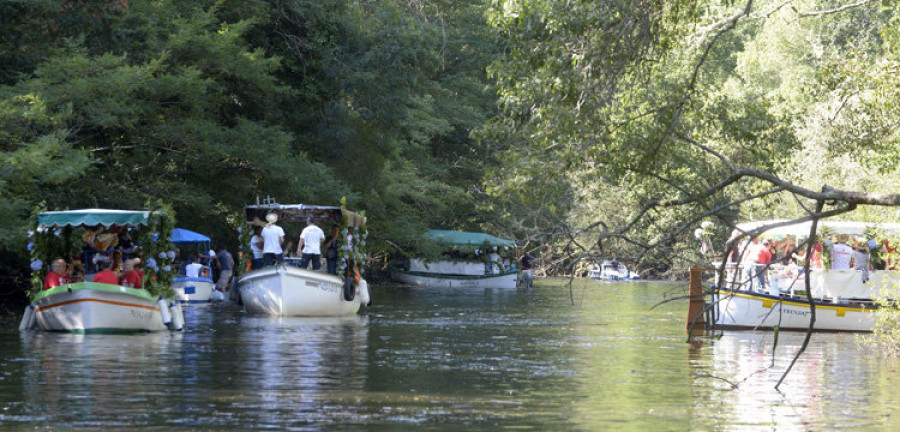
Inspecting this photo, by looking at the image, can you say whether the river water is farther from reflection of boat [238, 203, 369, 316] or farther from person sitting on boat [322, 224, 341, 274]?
person sitting on boat [322, 224, 341, 274]

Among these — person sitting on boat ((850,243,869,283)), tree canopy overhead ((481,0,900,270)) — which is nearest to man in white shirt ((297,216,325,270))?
tree canopy overhead ((481,0,900,270))

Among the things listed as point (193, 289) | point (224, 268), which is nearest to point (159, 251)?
point (193, 289)

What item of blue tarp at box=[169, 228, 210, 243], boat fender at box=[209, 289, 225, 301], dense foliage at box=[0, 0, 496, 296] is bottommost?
boat fender at box=[209, 289, 225, 301]

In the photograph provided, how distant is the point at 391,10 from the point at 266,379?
2676cm

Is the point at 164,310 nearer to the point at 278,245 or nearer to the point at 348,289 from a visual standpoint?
the point at 278,245

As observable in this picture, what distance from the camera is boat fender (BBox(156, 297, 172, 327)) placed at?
2511 cm

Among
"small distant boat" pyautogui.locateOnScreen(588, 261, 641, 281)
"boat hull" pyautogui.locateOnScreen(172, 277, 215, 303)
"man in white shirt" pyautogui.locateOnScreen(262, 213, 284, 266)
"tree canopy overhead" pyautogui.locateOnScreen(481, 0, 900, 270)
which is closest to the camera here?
"tree canopy overhead" pyautogui.locateOnScreen(481, 0, 900, 270)

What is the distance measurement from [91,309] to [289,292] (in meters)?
6.39

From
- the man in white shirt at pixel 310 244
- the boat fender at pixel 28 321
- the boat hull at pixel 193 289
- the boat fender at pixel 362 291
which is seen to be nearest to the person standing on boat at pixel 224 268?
the boat hull at pixel 193 289

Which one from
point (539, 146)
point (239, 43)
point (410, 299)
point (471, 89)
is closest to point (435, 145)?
point (471, 89)

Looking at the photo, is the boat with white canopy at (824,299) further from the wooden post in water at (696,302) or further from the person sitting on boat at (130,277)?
the person sitting on boat at (130,277)

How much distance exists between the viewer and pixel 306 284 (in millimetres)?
29578

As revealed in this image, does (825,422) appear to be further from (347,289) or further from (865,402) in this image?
(347,289)

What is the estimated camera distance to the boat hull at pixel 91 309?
23.8m
